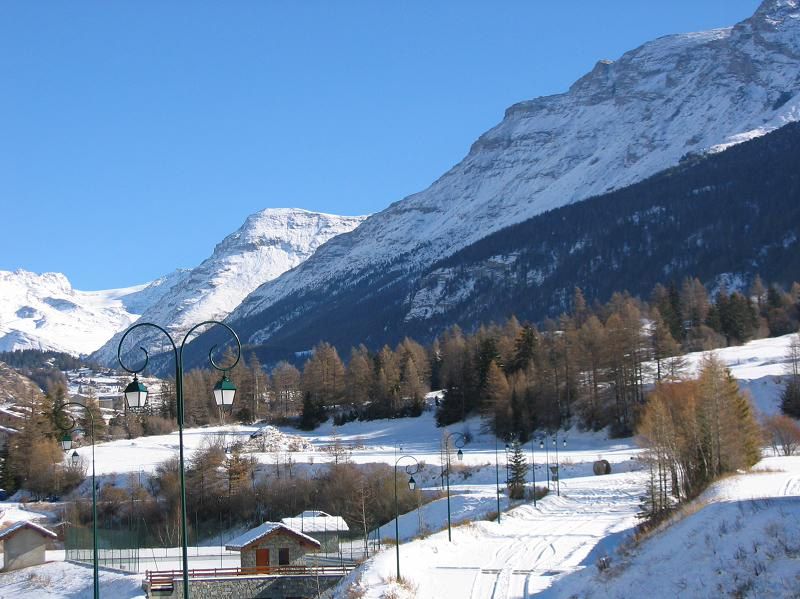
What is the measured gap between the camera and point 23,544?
58125mm

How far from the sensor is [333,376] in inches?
4835

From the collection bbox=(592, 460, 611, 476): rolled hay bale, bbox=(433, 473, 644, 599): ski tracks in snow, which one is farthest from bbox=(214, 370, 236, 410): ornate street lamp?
bbox=(592, 460, 611, 476): rolled hay bale

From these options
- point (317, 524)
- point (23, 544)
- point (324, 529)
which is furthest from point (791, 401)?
point (23, 544)

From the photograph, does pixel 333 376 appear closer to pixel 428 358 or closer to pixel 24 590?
pixel 428 358

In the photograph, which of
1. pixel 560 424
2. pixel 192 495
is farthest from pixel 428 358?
pixel 192 495

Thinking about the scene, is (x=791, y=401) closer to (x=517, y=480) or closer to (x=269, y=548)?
(x=517, y=480)

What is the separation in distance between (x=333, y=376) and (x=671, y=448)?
268 feet

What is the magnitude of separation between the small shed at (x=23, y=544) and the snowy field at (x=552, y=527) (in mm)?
1271

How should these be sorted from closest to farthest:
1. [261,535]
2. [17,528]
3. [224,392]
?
[224,392] → [261,535] → [17,528]

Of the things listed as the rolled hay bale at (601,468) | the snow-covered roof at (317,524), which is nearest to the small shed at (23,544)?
the snow-covered roof at (317,524)

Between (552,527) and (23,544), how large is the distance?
32.6 metres

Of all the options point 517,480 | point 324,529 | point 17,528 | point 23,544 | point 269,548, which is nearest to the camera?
point 269,548

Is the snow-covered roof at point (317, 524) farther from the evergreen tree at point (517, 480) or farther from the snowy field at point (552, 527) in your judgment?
the evergreen tree at point (517, 480)

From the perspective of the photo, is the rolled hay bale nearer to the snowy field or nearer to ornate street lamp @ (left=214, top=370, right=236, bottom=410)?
the snowy field
